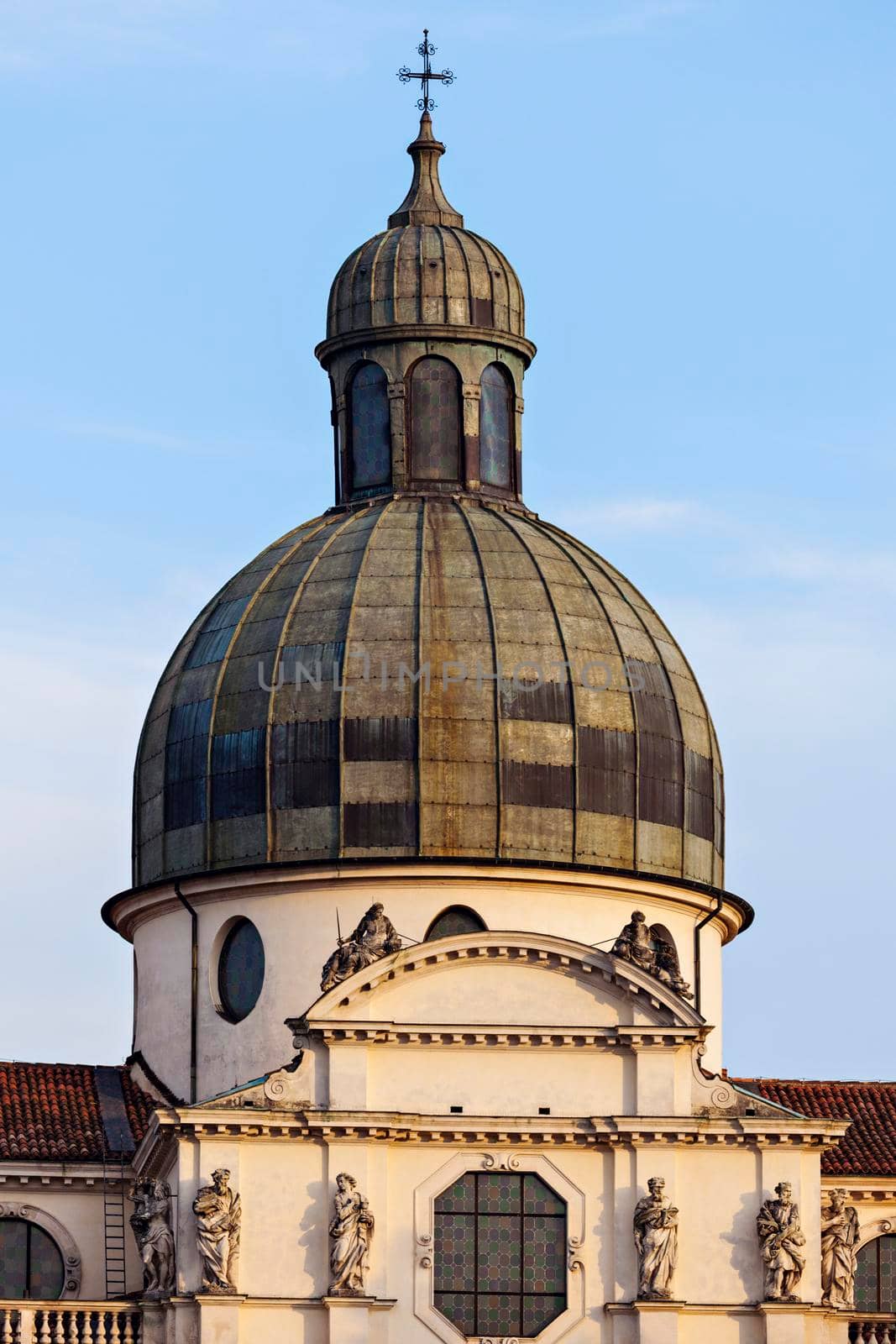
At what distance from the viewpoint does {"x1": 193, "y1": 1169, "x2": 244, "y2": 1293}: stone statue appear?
60.7 meters

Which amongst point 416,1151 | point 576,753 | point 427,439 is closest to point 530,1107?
point 416,1151

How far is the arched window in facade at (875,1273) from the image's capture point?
6662 centimetres

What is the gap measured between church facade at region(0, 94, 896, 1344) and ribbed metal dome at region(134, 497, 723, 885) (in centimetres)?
7

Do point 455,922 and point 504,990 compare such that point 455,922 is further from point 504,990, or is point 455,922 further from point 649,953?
point 649,953

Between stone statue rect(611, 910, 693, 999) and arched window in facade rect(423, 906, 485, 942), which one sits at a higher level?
arched window in facade rect(423, 906, 485, 942)

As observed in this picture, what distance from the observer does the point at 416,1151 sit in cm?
6209

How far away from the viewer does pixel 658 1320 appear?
61.2m

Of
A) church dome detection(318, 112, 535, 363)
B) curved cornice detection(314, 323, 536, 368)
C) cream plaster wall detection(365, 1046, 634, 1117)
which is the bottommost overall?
cream plaster wall detection(365, 1046, 634, 1117)

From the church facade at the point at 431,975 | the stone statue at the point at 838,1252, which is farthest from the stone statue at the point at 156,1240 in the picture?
the stone statue at the point at 838,1252

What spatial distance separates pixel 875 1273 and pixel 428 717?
11869 mm

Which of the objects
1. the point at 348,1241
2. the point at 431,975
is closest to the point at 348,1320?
the point at 348,1241

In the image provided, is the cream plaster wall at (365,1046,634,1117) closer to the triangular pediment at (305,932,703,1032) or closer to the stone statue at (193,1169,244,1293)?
A: the triangular pediment at (305,932,703,1032)

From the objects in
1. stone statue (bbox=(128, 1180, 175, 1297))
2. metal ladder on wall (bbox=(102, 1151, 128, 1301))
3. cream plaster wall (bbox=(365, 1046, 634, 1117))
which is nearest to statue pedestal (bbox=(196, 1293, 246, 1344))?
stone statue (bbox=(128, 1180, 175, 1297))

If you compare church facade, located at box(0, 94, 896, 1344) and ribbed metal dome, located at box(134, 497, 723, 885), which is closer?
church facade, located at box(0, 94, 896, 1344)
